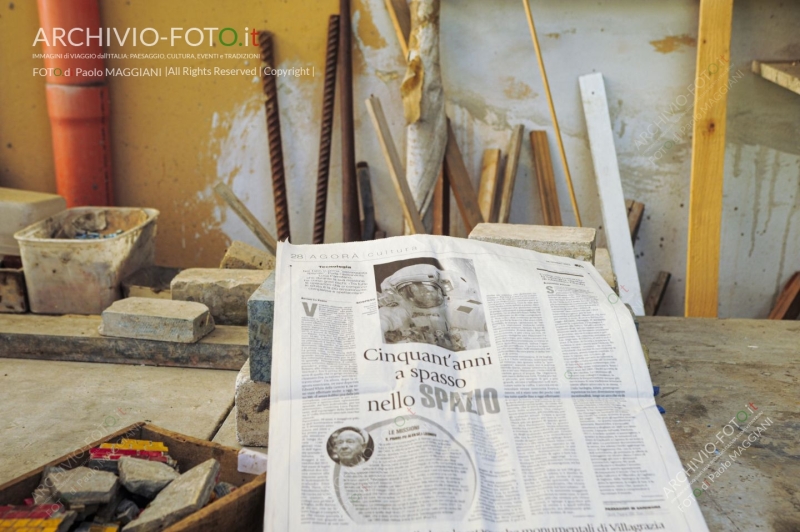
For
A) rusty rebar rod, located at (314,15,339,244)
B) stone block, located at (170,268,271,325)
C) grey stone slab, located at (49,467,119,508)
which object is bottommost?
grey stone slab, located at (49,467,119,508)

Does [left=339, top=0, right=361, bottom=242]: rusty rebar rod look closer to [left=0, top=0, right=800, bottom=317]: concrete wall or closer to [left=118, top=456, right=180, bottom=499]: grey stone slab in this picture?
[left=0, top=0, right=800, bottom=317]: concrete wall

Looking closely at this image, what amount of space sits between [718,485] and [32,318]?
192 cm

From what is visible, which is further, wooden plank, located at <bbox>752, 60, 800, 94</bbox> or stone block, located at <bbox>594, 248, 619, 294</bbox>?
wooden plank, located at <bbox>752, 60, 800, 94</bbox>

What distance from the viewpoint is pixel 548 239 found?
166cm

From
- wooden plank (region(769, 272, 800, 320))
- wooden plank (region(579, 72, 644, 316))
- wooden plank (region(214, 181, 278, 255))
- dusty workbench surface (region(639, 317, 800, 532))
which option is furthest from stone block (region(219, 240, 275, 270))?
wooden plank (region(769, 272, 800, 320))

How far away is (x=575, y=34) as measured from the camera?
2887 millimetres

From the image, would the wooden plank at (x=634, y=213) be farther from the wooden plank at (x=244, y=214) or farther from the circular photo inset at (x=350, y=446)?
the circular photo inset at (x=350, y=446)

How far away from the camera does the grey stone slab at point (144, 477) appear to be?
118 centimetres

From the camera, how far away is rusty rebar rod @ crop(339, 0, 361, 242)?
2.95 m

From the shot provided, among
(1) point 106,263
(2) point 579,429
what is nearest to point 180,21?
(1) point 106,263

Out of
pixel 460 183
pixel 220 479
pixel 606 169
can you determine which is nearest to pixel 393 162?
pixel 460 183

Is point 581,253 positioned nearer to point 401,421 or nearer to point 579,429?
point 579,429

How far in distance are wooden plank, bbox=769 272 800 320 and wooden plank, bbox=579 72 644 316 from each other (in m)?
0.67

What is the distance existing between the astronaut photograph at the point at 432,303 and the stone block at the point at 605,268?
14.1 inches
